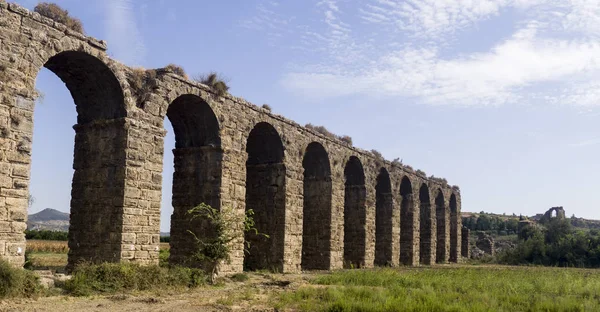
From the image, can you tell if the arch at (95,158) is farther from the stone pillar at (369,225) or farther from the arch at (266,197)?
the stone pillar at (369,225)

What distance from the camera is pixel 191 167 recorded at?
15.8m

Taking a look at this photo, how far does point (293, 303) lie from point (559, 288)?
7023 millimetres

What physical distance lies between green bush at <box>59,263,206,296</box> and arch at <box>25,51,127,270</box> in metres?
0.90

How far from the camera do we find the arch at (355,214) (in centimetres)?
2381

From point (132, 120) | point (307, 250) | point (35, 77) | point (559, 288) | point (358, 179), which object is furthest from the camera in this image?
point (358, 179)

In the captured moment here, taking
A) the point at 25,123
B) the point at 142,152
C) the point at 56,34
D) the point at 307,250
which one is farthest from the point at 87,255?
the point at 307,250

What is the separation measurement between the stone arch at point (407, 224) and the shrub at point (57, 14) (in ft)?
68.5

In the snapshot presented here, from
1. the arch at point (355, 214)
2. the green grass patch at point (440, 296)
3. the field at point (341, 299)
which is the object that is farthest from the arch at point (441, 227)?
the field at point (341, 299)

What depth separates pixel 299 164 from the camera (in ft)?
63.0

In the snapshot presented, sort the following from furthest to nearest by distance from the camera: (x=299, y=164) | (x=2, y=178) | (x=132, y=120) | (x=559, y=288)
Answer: (x=299, y=164), (x=559, y=288), (x=132, y=120), (x=2, y=178)

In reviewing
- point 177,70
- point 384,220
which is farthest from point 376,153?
point 177,70

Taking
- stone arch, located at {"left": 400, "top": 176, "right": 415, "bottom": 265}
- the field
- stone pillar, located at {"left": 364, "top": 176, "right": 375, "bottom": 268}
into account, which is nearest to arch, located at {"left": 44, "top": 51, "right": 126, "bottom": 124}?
the field

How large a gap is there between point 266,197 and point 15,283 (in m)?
10.3

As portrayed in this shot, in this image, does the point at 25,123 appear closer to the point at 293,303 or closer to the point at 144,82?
the point at 144,82
